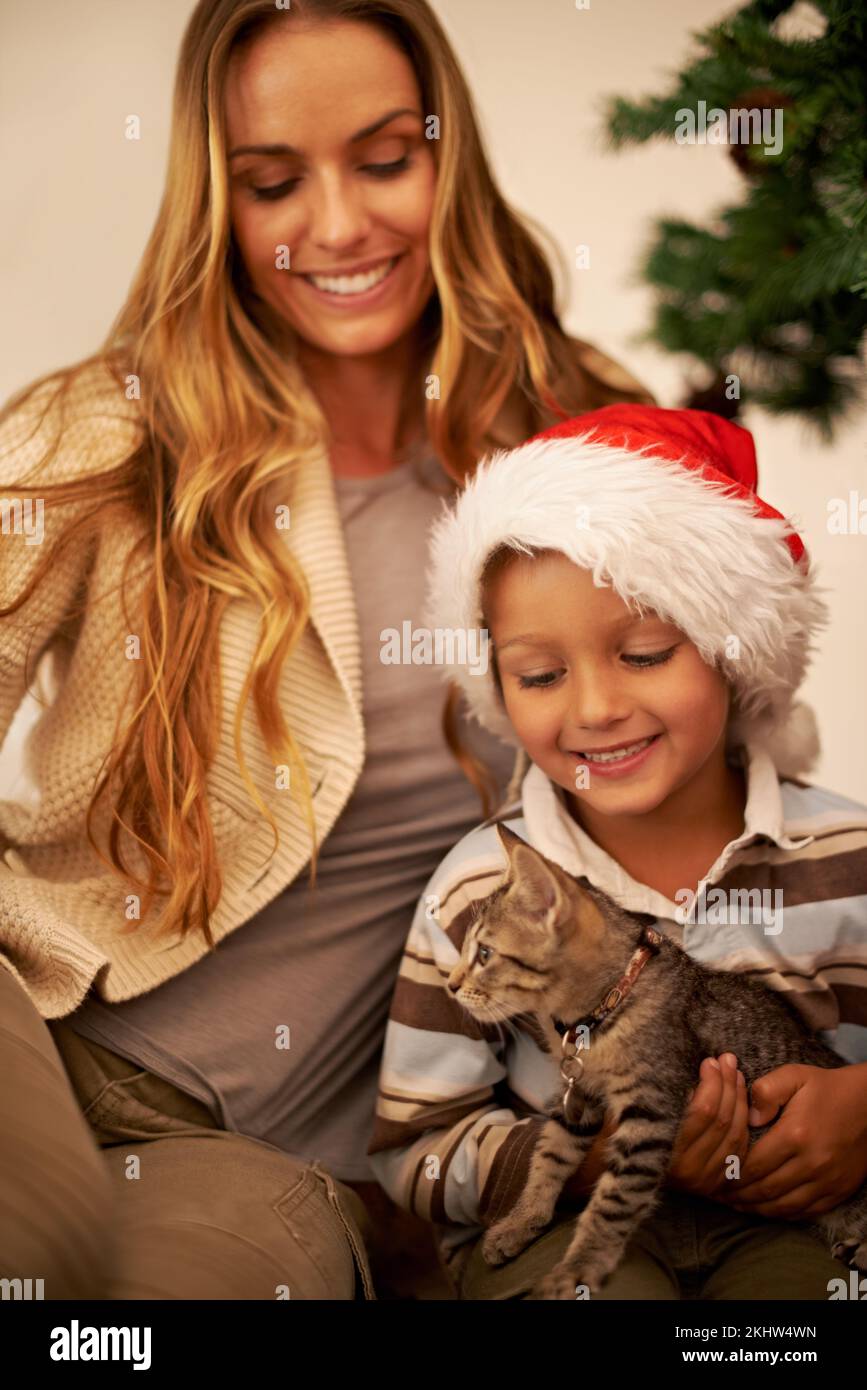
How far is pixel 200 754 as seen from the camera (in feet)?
3.98

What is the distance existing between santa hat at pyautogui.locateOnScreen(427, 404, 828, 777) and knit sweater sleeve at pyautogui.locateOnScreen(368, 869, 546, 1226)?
25 centimetres

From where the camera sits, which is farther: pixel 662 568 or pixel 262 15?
pixel 262 15

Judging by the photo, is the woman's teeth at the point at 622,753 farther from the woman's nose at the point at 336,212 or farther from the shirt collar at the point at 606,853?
the woman's nose at the point at 336,212

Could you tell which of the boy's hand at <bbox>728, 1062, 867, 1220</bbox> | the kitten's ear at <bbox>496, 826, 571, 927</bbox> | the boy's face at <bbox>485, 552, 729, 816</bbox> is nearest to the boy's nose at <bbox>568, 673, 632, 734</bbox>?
the boy's face at <bbox>485, 552, 729, 816</bbox>

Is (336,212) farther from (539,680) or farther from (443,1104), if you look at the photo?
(443,1104)

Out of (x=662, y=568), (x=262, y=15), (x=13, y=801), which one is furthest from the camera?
(x=13, y=801)

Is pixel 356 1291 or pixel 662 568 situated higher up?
pixel 662 568

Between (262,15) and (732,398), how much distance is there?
62cm

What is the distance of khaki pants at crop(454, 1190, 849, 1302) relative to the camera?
40.8 inches

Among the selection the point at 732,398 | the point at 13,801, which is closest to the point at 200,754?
the point at 13,801

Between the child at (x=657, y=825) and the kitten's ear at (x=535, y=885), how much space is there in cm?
7

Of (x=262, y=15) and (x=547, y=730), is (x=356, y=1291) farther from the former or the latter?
(x=262, y=15)

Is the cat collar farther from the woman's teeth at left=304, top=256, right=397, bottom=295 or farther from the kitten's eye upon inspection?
the woman's teeth at left=304, top=256, right=397, bottom=295

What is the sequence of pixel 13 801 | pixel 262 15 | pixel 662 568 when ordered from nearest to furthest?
pixel 662 568
pixel 262 15
pixel 13 801
